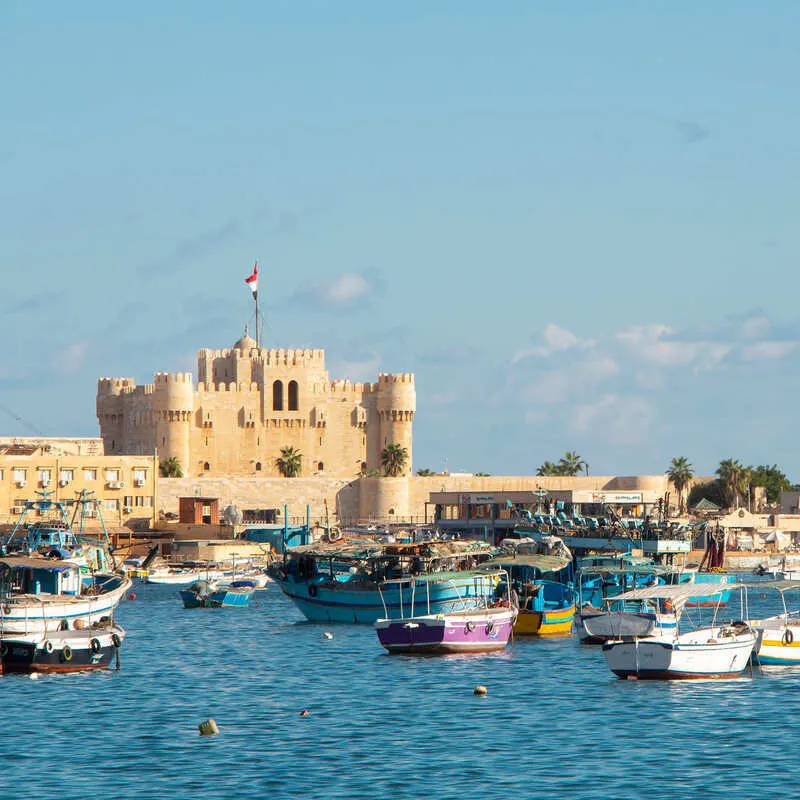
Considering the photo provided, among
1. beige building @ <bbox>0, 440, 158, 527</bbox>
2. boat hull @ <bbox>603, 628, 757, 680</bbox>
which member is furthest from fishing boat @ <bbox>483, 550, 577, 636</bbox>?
beige building @ <bbox>0, 440, 158, 527</bbox>

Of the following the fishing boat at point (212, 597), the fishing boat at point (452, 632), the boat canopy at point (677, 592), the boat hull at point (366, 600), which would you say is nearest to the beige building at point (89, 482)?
the fishing boat at point (212, 597)

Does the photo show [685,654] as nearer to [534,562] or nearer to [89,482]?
[534,562]

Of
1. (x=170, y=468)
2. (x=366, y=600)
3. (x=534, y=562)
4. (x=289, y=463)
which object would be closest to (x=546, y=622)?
(x=534, y=562)

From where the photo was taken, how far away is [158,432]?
15488cm

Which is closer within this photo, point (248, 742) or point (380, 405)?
point (248, 742)

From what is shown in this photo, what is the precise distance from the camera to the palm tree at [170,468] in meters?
→ 151

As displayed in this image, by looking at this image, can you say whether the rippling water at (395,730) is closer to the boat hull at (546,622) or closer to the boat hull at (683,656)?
the boat hull at (683,656)

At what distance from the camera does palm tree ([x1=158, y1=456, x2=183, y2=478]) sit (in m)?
151

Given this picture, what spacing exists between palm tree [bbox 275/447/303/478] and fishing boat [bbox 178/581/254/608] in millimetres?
61732

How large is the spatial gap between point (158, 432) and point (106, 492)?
17.5 m

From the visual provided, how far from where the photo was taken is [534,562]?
67.1 m

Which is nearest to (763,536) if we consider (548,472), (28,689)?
(548,472)

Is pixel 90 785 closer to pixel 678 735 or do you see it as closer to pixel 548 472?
pixel 678 735

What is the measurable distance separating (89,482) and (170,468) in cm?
1499
